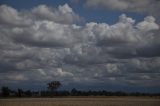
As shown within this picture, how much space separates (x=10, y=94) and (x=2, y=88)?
5.51 metres

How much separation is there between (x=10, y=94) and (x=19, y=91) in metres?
7.39

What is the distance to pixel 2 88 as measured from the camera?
198 meters

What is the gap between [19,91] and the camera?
195 meters

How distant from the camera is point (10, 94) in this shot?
199 meters

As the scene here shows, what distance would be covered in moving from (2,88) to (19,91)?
10.3 m
